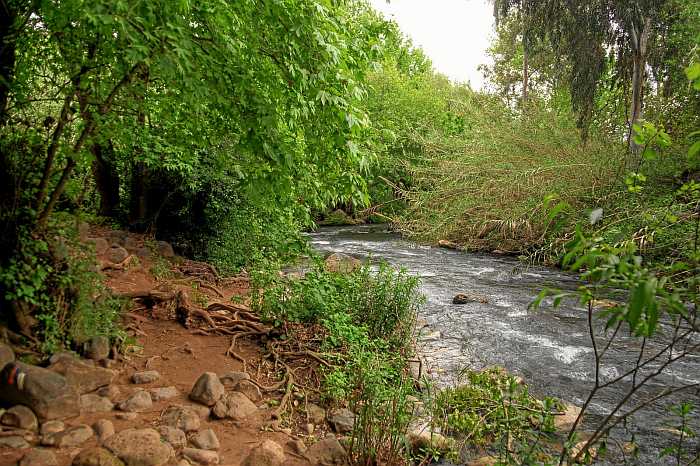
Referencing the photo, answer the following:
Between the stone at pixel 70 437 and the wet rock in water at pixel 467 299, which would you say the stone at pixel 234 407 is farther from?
the wet rock in water at pixel 467 299

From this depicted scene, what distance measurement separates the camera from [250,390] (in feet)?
13.8

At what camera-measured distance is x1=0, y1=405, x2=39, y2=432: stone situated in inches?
125

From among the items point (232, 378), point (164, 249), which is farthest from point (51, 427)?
point (164, 249)

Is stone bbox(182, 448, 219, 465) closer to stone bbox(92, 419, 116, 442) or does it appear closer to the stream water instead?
stone bbox(92, 419, 116, 442)

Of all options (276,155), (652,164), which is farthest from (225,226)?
(652,164)

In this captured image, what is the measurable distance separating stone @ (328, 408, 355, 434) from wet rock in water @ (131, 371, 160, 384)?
1.54 metres

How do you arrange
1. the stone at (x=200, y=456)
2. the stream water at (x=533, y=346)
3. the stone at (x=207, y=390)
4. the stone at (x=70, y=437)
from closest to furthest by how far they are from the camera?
the stone at (x=70, y=437) < the stone at (x=200, y=456) < the stone at (x=207, y=390) < the stream water at (x=533, y=346)

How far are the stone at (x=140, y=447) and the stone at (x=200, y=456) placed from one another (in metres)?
0.10

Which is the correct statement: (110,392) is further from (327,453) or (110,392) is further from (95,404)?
(327,453)

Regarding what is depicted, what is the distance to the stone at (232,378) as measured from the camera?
4.23 m

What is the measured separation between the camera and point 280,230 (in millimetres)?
9039

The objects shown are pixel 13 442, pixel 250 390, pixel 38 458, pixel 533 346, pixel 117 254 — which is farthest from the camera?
pixel 117 254

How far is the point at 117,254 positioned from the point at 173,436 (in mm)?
4885

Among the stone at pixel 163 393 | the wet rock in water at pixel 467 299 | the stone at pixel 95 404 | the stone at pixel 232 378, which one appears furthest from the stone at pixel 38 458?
the wet rock in water at pixel 467 299
